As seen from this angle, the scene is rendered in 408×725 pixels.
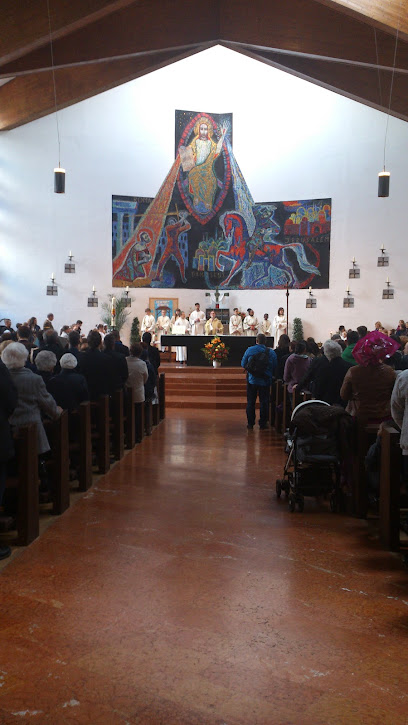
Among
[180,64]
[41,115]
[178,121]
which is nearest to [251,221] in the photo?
[178,121]


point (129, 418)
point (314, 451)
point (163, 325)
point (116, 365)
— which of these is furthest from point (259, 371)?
point (163, 325)

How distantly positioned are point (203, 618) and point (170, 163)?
19.0m

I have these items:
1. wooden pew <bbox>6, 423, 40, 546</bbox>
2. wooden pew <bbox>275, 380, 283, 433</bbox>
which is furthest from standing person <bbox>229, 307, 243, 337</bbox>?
wooden pew <bbox>6, 423, 40, 546</bbox>

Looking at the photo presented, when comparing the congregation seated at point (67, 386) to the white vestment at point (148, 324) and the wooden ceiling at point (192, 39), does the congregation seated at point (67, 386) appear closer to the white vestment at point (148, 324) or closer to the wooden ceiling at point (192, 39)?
the wooden ceiling at point (192, 39)

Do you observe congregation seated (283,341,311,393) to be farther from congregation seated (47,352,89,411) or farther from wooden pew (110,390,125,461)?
congregation seated (47,352,89,411)

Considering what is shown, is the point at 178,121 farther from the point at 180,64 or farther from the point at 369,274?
the point at 369,274

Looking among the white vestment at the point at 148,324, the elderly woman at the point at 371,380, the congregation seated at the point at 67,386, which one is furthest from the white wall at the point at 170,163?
the elderly woman at the point at 371,380

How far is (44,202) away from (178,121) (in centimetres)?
503

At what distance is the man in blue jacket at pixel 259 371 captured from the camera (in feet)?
34.0

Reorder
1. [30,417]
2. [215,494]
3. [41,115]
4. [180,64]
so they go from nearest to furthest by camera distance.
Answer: [30,417]
[215,494]
[41,115]
[180,64]

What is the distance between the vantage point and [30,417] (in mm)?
5164

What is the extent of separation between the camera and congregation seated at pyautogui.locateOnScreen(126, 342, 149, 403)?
890 cm

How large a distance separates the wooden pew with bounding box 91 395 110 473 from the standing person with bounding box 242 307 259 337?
13291mm

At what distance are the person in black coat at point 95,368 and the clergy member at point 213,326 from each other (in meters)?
12.1
